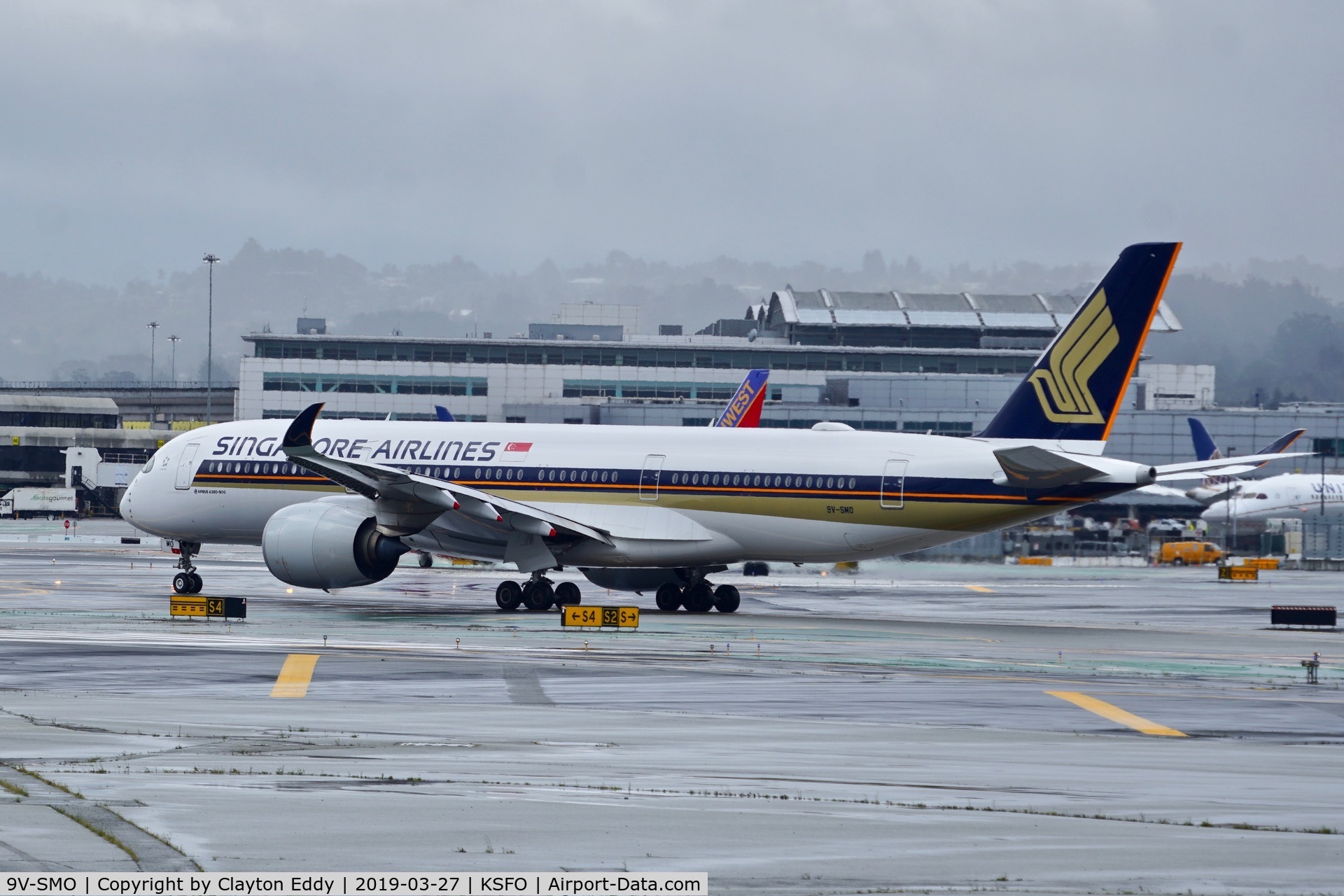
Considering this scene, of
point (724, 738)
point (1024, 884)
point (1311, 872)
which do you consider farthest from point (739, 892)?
point (724, 738)

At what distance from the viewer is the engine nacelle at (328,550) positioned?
35688 millimetres

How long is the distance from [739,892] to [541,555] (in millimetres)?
28321

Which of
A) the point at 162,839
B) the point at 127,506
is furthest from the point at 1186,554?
the point at 162,839

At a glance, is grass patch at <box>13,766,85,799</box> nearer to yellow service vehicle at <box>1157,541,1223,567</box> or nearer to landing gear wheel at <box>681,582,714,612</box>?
landing gear wheel at <box>681,582,714,612</box>

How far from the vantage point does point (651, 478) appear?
37.7 metres

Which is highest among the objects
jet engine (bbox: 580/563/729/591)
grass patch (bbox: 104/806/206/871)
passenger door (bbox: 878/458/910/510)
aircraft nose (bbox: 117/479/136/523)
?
passenger door (bbox: 878/458/910/510)

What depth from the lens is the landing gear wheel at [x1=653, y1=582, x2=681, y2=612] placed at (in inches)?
1564

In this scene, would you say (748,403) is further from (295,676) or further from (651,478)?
(295,676)

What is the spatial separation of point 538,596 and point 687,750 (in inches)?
Answer: 887

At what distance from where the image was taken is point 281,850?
31.7ft

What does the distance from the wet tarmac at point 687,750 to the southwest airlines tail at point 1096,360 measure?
16.5 ft

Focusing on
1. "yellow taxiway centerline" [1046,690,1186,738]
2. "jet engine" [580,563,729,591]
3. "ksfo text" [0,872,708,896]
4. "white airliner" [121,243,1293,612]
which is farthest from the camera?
"jet engine" [580,563,729,591]

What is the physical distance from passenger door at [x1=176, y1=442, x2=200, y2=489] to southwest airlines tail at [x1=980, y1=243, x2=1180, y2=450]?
21.8 meters

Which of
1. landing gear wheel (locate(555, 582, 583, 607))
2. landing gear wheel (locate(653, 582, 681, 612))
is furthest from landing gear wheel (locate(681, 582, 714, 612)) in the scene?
landing gear wheel (locate(555, 582, 583, 607))
